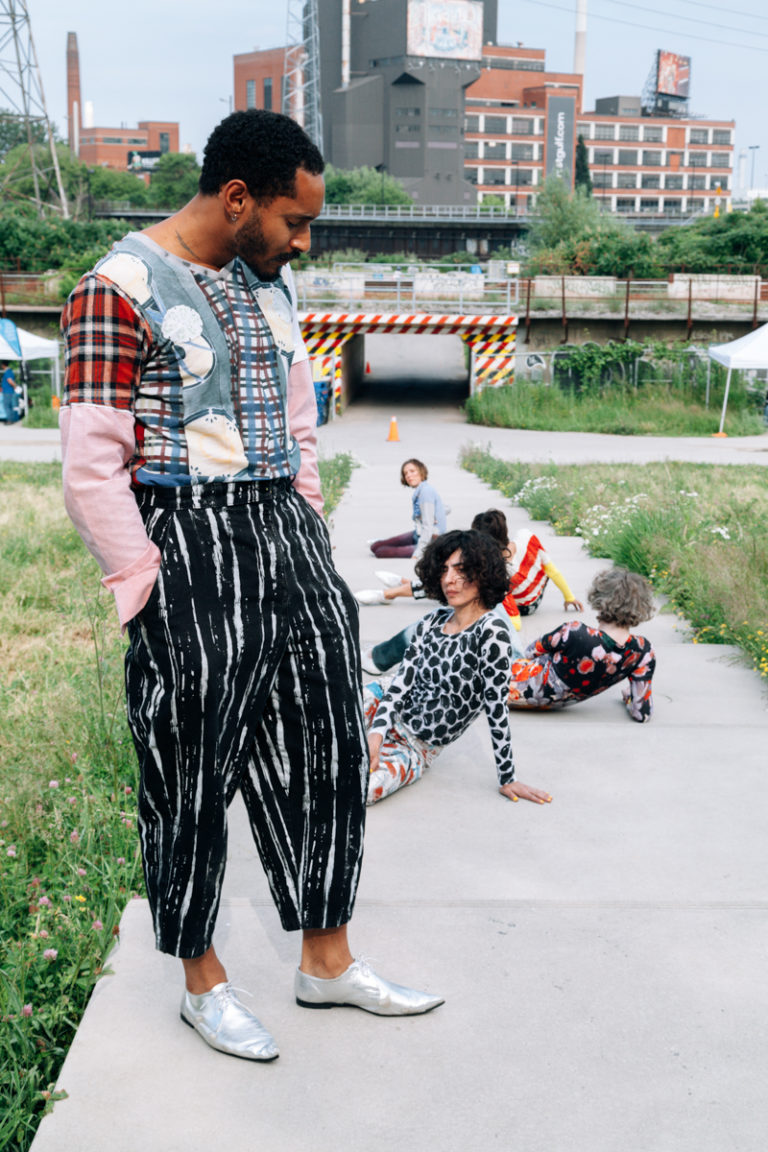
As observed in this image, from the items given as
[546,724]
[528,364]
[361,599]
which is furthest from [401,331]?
[546,724]

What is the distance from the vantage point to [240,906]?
3.21 metres

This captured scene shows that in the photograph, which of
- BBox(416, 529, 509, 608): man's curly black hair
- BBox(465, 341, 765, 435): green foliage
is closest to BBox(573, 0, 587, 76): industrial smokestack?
BBox(465, 341, 765, 435): green foliage

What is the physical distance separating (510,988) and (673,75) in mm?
153920

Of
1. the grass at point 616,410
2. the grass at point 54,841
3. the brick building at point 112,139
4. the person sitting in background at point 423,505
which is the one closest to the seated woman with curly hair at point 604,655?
the grass at point 54,841

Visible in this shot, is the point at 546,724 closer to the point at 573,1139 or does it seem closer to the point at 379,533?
the point at 573,1139

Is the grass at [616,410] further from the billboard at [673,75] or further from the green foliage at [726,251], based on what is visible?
the billboard at [673,75]

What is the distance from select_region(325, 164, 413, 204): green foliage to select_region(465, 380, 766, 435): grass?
208 ft

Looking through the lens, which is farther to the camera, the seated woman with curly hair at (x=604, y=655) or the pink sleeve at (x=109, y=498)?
the seated woman with curly hair at (x=604, y=655)

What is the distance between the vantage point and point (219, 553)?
233 centimetres

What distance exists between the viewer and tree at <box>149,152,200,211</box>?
96312 mm

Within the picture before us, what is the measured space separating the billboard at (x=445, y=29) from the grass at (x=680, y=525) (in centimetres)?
10267

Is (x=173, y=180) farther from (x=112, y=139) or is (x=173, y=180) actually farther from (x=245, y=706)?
(x=245, y=706)

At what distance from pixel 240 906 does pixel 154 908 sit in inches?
30.8

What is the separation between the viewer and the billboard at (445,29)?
106 meters
